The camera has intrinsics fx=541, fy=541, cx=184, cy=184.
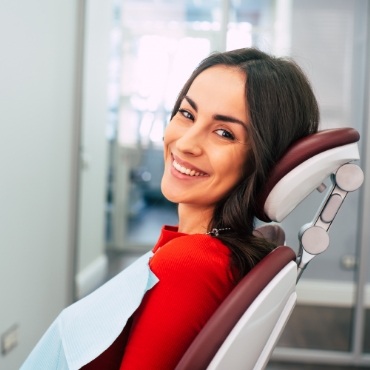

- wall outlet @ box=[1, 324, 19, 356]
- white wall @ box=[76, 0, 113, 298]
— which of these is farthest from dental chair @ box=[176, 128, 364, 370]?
white wall @ box=[76, 0, 113, 298]

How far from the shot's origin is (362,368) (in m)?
2.82

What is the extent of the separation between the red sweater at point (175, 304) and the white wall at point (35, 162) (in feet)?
4.45

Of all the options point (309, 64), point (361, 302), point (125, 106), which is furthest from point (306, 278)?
point (125, 106)

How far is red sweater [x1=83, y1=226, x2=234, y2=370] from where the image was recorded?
0.76m

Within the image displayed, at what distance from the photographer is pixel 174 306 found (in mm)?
768

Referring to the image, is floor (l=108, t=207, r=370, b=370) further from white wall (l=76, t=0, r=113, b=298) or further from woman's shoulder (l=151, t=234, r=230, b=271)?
woman's shoulder (l=151, t=234, r=230, b=271)

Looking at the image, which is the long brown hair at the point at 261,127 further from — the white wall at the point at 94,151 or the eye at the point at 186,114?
the white wall at the point at 94,151

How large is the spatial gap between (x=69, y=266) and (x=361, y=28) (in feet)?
6.40

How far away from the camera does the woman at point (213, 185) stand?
0.77 meters

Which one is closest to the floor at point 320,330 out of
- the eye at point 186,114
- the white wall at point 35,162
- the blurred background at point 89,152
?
the blurred background at point 89,152

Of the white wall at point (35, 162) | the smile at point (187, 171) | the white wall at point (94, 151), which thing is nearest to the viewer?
the smile at point (187, 171)

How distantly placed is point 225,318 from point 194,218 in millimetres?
320

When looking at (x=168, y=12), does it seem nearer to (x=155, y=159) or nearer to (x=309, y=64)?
(x=155, y=159)

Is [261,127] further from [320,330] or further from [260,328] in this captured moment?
[320,330]
